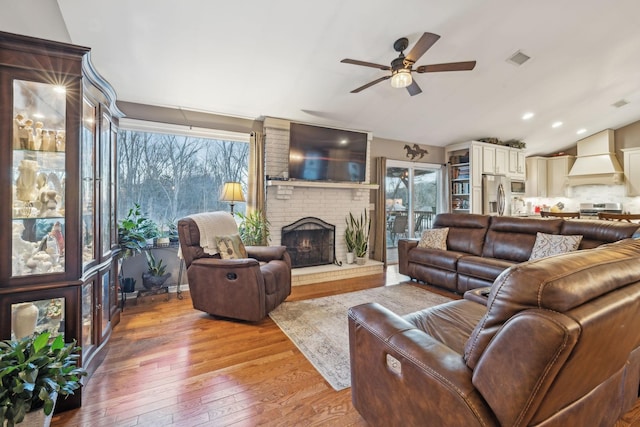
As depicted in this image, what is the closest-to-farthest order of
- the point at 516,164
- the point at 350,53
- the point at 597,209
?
the point at 350,53
the point at 516,164
the point at 597,209

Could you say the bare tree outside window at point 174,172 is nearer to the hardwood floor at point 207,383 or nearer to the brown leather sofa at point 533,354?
the hardwood floor at point 207,383

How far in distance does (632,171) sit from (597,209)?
99 cm

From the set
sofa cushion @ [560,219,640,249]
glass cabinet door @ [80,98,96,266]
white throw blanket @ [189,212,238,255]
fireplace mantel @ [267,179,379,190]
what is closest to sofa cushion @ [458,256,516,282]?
sofa cushion @ [560,219,640,249]

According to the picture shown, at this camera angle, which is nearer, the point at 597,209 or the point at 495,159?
the point at 495,159

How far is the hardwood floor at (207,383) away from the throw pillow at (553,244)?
182cm

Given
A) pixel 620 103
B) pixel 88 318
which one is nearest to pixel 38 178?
pixel 88 318

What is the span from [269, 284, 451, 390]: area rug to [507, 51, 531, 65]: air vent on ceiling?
10.5 ft

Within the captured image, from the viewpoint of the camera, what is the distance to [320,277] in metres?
4.23

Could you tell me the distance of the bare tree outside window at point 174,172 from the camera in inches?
145

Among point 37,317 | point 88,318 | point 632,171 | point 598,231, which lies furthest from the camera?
point 632,171

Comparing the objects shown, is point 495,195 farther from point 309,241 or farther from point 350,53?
point 350,53

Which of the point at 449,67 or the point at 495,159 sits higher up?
the point at 449,67

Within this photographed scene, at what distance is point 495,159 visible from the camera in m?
6.01

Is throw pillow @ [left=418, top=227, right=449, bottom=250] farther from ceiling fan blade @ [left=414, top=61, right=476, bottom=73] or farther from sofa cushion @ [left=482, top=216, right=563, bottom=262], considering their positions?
Answer: ceiling fan blade @ [left=414, top=61, right=476, bottom=73]
